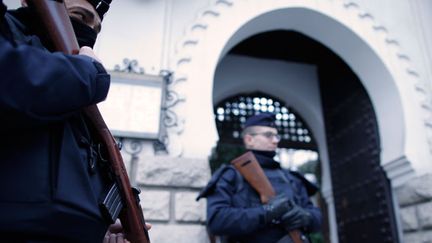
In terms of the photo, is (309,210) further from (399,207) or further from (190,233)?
(399,207)

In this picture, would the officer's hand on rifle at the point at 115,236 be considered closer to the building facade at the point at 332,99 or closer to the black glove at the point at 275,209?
the black glove at the point at 275,209

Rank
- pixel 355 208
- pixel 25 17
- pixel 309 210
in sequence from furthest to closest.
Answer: pixel 355 208 < pixel 309 210 < pixel 25 17

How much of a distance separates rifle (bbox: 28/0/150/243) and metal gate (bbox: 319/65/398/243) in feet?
8.38

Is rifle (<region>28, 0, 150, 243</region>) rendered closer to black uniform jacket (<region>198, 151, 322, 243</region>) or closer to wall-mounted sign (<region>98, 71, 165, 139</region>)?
black uniform jacket (<region>198, 151, 322, 243</region>)

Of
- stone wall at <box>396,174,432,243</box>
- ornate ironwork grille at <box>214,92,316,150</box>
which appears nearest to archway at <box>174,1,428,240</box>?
stone wall at <box>396,174,432,243</box>

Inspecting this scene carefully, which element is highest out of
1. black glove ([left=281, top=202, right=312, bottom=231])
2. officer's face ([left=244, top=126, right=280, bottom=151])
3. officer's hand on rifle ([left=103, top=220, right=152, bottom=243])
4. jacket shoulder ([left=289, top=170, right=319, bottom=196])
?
officer's face ([left=244, top=126, right=280, bottom=151])

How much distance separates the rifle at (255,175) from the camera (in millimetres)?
2176

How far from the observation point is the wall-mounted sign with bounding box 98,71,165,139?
244 cm

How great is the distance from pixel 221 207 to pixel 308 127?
2.86 meters

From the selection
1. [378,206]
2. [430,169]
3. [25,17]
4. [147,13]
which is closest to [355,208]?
[378,206]

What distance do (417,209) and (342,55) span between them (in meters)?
1.47

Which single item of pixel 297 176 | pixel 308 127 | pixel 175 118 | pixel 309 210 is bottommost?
pixel 309 210

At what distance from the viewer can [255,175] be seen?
2.21m

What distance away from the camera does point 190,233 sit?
7.48 ft
